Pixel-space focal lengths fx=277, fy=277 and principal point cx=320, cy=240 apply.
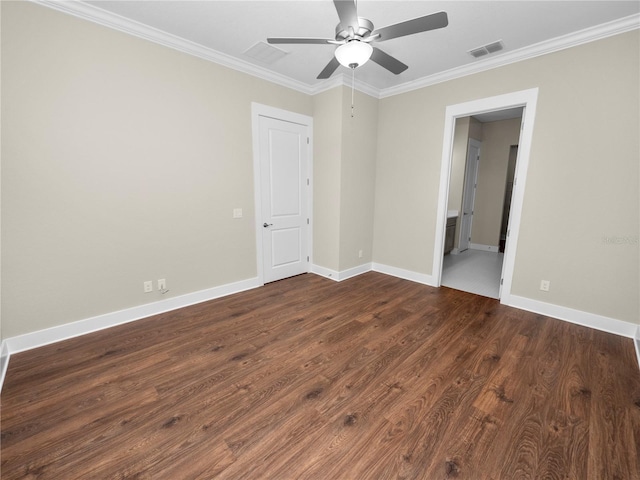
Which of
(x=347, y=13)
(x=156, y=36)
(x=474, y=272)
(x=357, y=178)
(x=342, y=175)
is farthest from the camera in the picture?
(x=474, y=272)

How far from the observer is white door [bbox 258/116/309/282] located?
3.88 meters

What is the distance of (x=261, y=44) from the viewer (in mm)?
2963

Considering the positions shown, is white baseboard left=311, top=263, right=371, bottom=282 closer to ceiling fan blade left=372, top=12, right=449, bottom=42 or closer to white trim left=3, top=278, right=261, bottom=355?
white trim left=3, top=278, right=261, bottom=355

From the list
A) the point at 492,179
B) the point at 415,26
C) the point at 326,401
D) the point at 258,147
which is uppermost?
the point at 415,26

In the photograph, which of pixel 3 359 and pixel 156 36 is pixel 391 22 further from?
pixel 3 359

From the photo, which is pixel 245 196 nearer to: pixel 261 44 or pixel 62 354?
pixel 261 44

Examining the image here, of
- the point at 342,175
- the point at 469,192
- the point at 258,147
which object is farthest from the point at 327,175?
the point at 469,192

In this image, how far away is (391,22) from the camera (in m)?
2.58

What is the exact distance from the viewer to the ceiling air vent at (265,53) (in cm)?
301

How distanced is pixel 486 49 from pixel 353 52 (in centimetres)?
210

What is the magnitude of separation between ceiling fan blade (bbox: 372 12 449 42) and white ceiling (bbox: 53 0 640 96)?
0.71 metres

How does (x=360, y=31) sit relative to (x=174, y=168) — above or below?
above

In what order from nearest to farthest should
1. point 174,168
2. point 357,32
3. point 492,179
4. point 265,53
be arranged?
point 357,32 < point 174,168 < point 265,53 < point 492,179

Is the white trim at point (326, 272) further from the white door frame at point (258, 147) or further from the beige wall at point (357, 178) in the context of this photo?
the white door frame at point (258, 147)
